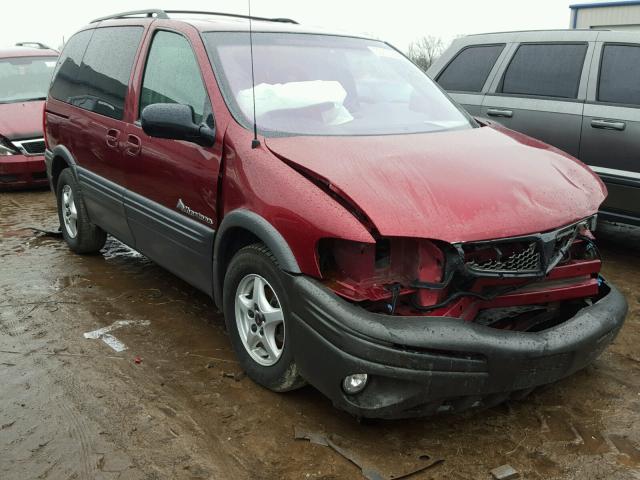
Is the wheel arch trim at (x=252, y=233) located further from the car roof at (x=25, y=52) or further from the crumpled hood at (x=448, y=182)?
the car roof at (x=25, y=52)

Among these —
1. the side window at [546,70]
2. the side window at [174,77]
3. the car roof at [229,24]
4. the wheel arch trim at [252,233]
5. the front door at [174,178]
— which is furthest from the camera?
the side window at [546,70]

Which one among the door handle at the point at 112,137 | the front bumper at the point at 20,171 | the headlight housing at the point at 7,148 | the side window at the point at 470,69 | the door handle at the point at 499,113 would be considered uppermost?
the side window at the point at 470,69

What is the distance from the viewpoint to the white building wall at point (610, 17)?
683 inches

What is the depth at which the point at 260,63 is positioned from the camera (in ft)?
11.9

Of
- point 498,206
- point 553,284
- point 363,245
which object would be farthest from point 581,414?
point 363,245

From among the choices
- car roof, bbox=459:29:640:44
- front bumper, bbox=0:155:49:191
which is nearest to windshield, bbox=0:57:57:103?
front bumper, bbox=0:155:49:191

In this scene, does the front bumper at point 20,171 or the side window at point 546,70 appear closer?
the side window at point 546,70

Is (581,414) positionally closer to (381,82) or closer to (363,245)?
(363,245)

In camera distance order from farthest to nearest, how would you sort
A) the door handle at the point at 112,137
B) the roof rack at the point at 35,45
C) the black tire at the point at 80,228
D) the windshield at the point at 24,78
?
the roof rack at the point at 35,45
the windshield at the point at 24,78
the black tire at the point at 80,228
the door handle at the point at 112,137

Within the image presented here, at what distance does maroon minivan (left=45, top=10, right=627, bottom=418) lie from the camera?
261 cm

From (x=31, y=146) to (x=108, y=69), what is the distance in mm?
4033

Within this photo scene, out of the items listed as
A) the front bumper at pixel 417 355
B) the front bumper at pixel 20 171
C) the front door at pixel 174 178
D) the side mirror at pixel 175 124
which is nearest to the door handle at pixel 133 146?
Answer: the front door at pixel 174 178

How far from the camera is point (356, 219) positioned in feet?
8.62

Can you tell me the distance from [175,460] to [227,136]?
155cm
